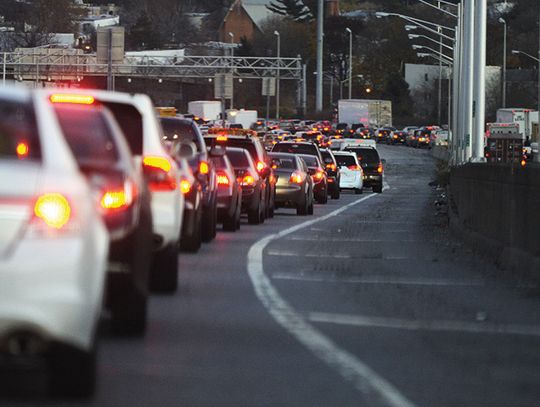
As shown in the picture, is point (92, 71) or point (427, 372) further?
point (92, 71)

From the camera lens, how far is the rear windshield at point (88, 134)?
12.6 metres

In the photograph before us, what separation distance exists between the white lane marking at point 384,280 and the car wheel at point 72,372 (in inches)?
387

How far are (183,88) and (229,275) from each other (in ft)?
498

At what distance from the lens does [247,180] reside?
110 ft

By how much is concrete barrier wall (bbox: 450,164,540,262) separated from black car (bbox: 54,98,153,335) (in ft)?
29.7

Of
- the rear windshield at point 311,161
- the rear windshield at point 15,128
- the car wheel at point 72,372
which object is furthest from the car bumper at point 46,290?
the rear windshield at point 311,161

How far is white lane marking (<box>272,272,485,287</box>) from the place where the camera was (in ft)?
65.8

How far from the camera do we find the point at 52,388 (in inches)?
403

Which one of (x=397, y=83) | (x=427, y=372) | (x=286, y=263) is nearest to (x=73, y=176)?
(x=427, y=372)

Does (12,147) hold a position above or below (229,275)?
above

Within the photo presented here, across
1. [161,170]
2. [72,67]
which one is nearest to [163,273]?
[161,170]

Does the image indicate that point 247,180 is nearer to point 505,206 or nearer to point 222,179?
point 222,179

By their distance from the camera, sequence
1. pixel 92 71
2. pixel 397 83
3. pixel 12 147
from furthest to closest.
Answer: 1. pixel 397 83
2. pixel 92 71
3. pixel 12 147

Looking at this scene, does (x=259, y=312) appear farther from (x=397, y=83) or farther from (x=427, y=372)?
(x=397, y=83)
